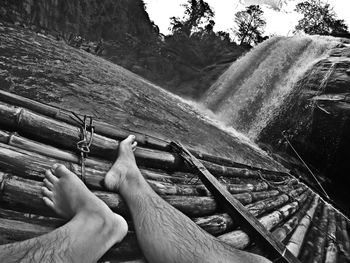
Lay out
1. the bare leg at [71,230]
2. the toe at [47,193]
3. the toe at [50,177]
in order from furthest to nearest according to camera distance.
→ 1. the toe at [50,177]
2. the toe at [47,193]
3. the bare leg at [71,230]

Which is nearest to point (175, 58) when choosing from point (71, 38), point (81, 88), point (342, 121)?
point (71, 38)

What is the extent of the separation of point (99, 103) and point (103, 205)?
6002mm

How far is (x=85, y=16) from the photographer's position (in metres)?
36.9

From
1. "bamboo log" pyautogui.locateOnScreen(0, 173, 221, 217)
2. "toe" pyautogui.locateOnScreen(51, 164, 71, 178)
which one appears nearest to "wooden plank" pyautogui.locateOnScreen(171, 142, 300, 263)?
"bamboo log" pyautogui.locateOnScreen(0, 173, 221, 217)

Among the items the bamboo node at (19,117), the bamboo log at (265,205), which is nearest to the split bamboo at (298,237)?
the bamboo log at (265,205)

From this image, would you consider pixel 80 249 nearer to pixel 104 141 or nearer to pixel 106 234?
pixel 106 234

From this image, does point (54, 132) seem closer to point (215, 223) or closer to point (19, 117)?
point (19, 117)

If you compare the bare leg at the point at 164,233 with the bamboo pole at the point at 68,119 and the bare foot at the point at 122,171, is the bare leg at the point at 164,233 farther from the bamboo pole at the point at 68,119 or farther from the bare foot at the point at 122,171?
the bamboo pole at the point at 68,119

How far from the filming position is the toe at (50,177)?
62.6 inches

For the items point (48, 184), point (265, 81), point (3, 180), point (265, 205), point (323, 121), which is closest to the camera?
point (3, 180)

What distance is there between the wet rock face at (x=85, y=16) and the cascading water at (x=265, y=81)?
A: 20.8 m

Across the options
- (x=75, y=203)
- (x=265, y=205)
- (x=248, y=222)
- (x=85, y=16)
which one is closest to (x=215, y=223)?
(x=248, y=222)

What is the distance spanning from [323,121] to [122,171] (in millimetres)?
13746

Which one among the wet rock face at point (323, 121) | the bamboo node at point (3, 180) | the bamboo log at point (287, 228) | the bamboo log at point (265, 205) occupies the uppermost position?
the wet rock face at point (323, 121)
